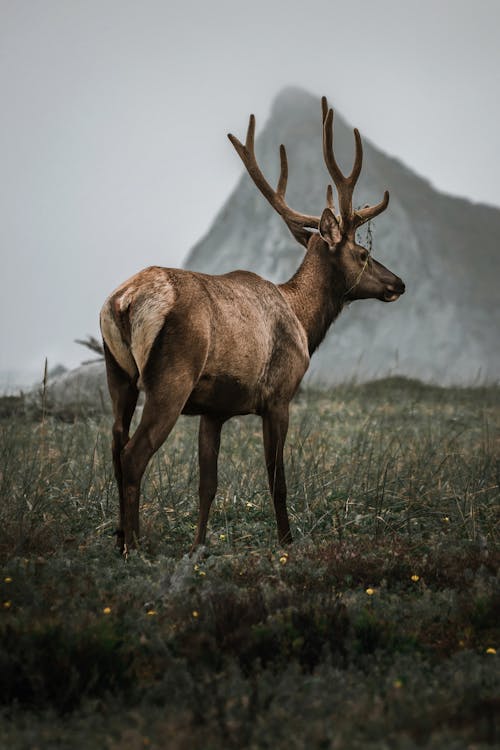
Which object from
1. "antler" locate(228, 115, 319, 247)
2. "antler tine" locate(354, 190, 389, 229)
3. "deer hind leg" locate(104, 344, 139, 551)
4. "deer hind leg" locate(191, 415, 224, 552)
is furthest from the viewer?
"antler" locate(228, 115, 319, 247)

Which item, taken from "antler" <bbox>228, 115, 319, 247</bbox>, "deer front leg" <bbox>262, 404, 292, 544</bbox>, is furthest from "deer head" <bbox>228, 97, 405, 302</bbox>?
"deer front leg" <bbox>262, 404, 292, 544</bbox>

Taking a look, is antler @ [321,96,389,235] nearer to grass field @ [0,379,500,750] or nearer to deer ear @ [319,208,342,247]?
deer ear @ [319,208,342,247]

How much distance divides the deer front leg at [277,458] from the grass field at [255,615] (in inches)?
8.1

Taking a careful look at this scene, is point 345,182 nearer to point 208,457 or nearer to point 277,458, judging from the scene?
point 277,458

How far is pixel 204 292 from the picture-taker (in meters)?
5.20

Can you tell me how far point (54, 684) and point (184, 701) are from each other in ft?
1.79

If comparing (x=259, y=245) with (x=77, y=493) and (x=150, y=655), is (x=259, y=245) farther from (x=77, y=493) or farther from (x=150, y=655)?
(x=150, y=655)

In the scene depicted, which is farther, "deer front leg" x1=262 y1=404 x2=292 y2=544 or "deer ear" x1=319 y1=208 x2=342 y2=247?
"deer ear" x1=319 y1=208 x2=342 y2=247

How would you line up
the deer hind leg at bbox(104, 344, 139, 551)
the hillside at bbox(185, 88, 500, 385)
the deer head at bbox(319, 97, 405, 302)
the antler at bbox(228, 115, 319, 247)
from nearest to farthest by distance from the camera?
the deer hind leg at bbox(104, 344, 139, 551) < the deer head at bbox(319, 97, 405, 302) < the antler at bbox(228, 115, 319, 247) < the hillside at bbox(185, 88, 500, 385)

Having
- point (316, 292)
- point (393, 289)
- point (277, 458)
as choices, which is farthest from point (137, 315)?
point (393, 289)

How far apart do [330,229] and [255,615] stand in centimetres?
358

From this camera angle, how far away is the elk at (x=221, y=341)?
490cm

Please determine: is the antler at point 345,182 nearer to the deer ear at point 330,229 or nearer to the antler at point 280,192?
the deer ear at point 330,229

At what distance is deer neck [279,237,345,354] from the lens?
260 inches
